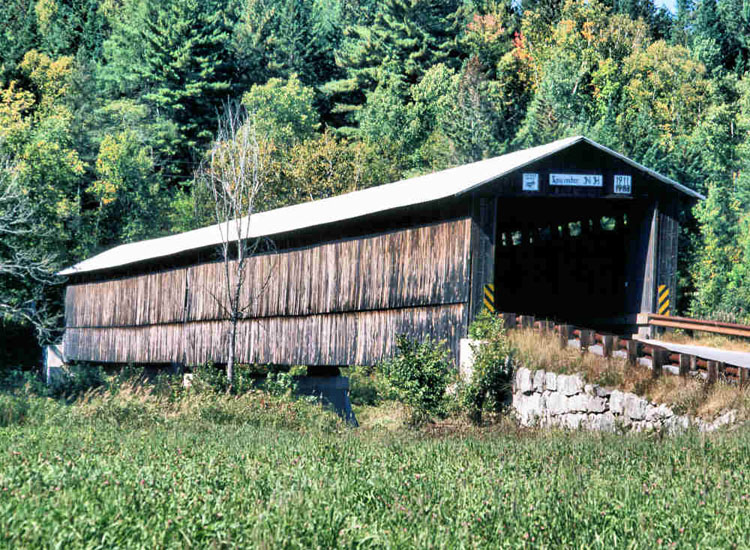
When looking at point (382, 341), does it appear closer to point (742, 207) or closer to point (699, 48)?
point (742, 207)

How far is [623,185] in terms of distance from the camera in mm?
20234

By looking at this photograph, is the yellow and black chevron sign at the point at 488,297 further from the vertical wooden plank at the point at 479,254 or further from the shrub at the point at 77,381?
the shrub at the point at 77,381

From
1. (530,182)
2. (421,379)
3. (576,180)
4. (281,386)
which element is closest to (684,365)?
(421,379)

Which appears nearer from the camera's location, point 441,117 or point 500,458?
point 500,458

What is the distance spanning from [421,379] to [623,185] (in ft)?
20.1

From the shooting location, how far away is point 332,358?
23297 mm

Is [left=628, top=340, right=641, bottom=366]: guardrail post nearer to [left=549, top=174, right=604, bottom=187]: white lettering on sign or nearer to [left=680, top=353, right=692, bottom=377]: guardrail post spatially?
[left=680, top=353, right=692, bottom=377]: guardrail post

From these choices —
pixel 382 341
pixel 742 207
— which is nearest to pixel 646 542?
pixel 382 341

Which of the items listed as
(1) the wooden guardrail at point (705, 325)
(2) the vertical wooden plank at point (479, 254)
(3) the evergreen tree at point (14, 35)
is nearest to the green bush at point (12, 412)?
(2) the vertical wooden plank at point (479, 254)

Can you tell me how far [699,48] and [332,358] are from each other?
48448 millimetres

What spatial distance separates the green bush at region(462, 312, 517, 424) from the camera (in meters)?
18.0

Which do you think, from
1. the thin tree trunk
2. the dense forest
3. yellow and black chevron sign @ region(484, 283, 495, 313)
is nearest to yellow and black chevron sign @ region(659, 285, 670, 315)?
yellow and black chevron sign @ region(484, 283, 495, 313)

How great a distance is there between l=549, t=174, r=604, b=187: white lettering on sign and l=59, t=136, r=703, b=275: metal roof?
594mm

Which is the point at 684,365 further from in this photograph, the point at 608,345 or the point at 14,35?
the point at 14,35
